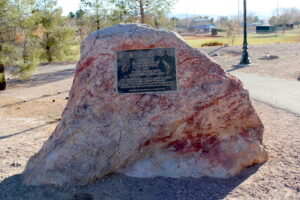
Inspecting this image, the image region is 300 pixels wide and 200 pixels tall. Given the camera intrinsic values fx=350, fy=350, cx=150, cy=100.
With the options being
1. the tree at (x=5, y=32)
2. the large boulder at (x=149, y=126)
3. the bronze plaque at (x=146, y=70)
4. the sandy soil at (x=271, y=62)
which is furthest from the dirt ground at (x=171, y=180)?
the sandy soil at (x=271, y=62)

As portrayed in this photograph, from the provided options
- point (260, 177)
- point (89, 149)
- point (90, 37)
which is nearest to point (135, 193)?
point (89, 149)

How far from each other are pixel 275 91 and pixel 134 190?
777 cm

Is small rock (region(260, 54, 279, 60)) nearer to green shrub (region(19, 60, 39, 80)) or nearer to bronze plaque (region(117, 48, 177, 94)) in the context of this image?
green shrub (region(19, 60, 39, 80))

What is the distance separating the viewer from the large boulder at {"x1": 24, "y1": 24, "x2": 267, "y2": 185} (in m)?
4.71

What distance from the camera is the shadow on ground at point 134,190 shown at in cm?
443

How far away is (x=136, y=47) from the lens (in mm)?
4973

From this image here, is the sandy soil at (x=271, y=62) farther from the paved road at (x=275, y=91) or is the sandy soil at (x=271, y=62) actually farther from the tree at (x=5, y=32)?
the tree at (x=5, y=32)

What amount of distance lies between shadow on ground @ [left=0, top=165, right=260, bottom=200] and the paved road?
14.3 feet

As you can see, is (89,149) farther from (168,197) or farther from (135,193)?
(168,197)

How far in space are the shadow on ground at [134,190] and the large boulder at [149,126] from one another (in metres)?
0.10

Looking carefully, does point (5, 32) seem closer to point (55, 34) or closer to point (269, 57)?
point (55, 34)

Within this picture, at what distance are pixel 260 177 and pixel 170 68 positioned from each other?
6.38ft

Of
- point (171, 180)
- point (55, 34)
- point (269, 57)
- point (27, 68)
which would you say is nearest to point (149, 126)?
point (171, 180)

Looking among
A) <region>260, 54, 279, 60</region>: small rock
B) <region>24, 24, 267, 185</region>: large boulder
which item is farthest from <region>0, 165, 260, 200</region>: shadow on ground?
<region>260, 54, 279, 60</region>: small rock
